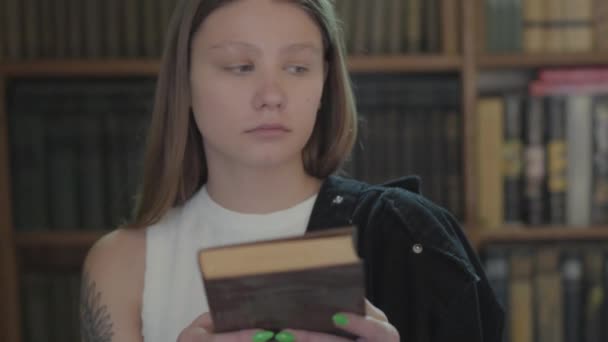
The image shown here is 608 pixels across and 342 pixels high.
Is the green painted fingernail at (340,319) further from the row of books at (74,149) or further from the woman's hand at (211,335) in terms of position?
the row of books at (74,149)

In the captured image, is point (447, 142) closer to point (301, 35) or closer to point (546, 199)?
point (546, 199)

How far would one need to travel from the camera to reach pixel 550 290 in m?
1.86

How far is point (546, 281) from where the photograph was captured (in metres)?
1.86

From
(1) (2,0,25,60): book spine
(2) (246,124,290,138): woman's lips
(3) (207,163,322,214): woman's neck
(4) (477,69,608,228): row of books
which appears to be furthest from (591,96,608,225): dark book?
(1) (2,0,25,60): book spine

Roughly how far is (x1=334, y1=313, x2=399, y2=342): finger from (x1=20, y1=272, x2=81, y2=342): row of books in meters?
1.30

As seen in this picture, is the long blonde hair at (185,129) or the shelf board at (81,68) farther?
the shelf board at (81,68)

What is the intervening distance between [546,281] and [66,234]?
1.16 meters

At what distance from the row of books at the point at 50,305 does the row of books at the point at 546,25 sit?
1183mm

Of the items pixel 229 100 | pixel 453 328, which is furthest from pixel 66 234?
pixel 453 328

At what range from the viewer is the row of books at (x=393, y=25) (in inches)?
72.7

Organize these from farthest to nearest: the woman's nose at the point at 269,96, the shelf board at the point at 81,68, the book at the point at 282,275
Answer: the shelf board at the point at 81,68 → the woman's nose at the point at 269,96 → the book at the point at 282,275

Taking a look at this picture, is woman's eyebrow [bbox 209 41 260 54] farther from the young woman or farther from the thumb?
the thumb

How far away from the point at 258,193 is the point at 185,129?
0.44 feet

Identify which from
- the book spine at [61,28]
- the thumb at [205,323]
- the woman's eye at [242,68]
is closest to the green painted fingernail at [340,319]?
the thumb at [205,323]
